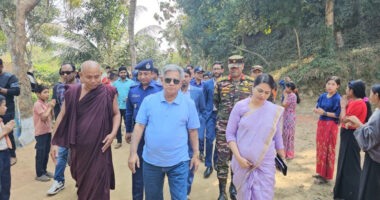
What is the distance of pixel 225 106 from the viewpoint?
370 cm

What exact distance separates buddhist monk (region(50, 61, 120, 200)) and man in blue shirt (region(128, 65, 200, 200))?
20.6 inches

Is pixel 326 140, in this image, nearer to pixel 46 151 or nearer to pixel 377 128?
pixel 377 128

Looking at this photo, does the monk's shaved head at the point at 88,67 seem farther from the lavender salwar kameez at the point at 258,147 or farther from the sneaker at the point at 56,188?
the sneaker at the point at 56,188

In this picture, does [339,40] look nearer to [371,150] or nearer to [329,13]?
[329,13]

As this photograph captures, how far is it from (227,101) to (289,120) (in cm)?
253

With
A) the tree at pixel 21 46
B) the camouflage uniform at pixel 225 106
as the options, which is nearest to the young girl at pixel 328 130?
the camouflage uniform at pixel 225 106

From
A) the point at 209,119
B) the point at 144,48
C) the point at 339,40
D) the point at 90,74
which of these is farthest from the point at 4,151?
the point at 144,48

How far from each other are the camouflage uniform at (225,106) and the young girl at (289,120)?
85.7 inches

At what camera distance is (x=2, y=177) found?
305 cm

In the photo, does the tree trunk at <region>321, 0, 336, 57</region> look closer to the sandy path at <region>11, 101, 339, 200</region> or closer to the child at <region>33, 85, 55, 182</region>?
the sandy path at <region>11, 101, 339, 200</region>

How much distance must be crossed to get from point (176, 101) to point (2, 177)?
2522mm

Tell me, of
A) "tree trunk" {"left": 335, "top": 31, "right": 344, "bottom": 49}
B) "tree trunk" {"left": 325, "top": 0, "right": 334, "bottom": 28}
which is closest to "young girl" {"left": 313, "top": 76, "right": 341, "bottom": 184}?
"tree trunk" {"left": 325, "top": 0, "right": 334, "bottom": 28}

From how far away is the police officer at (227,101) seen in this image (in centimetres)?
359

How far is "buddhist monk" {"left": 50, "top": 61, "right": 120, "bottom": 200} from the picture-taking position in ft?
8.96
